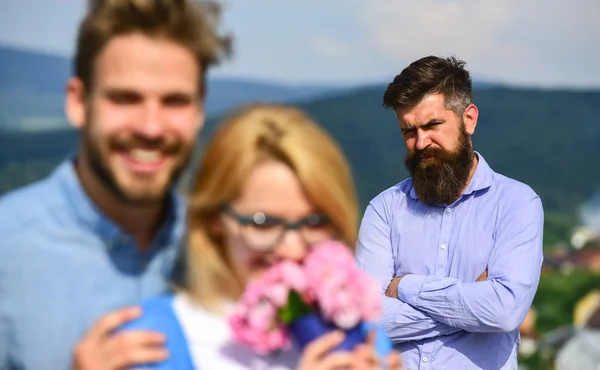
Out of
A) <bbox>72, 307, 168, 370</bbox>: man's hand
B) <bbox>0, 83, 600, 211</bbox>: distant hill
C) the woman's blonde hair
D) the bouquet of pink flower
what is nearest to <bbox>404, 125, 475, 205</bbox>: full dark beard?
the woman's blonde hair

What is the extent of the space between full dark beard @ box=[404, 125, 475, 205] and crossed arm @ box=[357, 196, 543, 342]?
0.78ft

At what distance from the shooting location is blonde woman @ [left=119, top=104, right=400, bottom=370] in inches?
69.8

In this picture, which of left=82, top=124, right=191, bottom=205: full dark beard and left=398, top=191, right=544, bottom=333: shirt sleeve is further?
left=398, top=191, right=544, bottom=333: shirt sleeve

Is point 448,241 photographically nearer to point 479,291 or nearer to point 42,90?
point 479,291

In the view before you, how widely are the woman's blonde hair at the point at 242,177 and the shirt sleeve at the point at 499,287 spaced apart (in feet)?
4.63

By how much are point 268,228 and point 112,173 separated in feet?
1.12

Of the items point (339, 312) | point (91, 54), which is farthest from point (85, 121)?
point (339, 312)

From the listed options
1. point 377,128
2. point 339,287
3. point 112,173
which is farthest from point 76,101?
point 377,128

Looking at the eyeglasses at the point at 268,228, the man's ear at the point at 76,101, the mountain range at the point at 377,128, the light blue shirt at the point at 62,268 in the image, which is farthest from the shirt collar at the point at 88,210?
the mountain range at the point at 377,128

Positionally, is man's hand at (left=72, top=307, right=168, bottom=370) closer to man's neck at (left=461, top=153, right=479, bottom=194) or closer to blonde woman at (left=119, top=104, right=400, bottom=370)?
blonde woman at (left=119, top=104, right=400, bottom=370)

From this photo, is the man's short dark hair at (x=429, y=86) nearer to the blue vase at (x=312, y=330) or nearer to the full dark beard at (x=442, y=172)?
the full dark beard at (x=442, y=172)

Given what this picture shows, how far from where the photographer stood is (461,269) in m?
3.30

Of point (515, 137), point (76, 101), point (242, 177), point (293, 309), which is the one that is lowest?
point (515, 137)

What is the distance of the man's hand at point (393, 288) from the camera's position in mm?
3306
